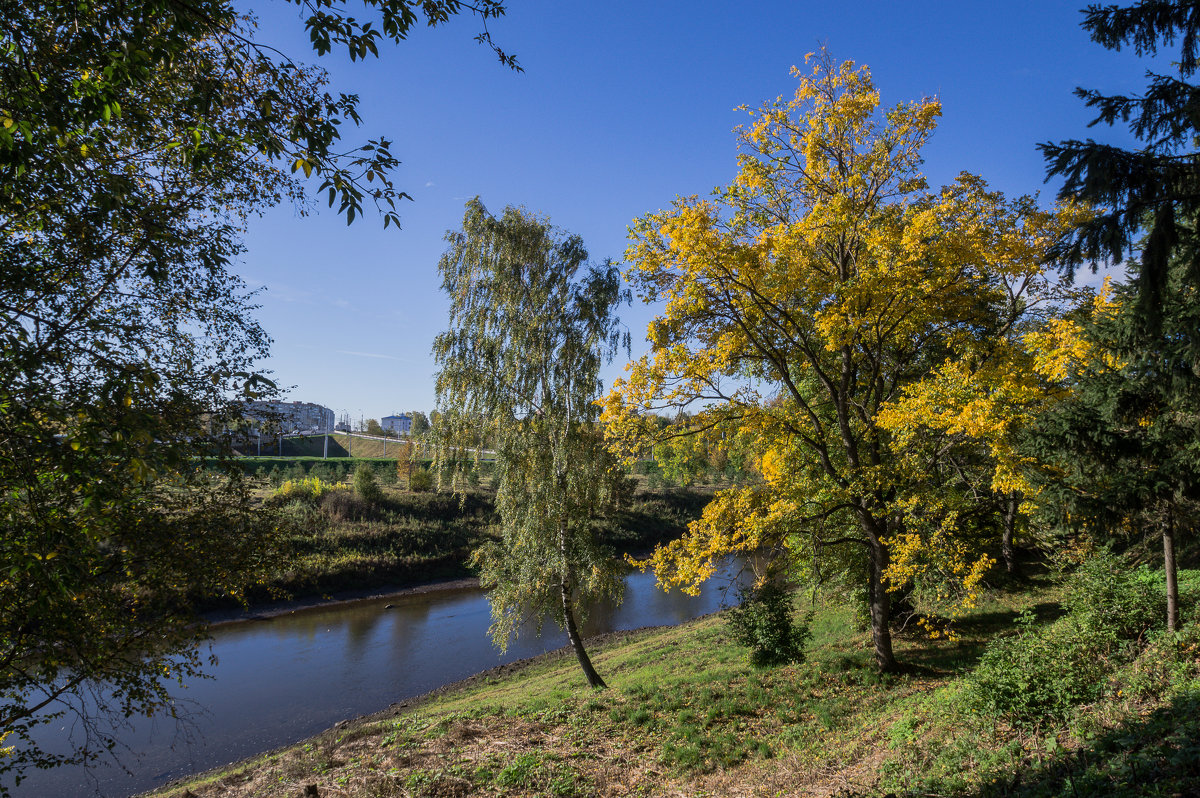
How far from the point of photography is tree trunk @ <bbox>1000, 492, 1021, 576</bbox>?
41.0 ft

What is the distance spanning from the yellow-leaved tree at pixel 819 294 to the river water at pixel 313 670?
2.20 meters

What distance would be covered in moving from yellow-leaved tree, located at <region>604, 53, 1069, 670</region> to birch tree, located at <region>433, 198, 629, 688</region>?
160 inches

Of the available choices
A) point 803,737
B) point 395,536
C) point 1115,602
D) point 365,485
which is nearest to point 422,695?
point 803,737

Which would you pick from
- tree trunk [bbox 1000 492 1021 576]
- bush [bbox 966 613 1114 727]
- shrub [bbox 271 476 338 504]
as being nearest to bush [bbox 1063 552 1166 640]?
bush [bbox 966 613 1114 727]

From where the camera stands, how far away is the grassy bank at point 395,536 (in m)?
27.3

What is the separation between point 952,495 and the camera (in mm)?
9117

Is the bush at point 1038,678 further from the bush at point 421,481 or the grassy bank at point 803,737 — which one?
the bush at point 421,481

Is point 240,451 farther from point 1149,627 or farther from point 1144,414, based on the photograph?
point 1144,414

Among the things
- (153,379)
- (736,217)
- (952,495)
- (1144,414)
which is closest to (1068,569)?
(1144,414)

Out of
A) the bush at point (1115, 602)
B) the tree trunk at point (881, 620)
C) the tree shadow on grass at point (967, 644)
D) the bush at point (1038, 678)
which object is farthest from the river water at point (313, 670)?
the bush at point (1115, 602)

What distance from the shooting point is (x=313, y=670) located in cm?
1772

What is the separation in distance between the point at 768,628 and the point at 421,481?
1218 inches

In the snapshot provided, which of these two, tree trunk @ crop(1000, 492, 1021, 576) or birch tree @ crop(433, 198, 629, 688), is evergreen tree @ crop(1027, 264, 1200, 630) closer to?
tree trunk @ crop(1000, 492, 1021, 576)

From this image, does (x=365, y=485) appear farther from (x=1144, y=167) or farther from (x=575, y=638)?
(x=1144, y=167)
